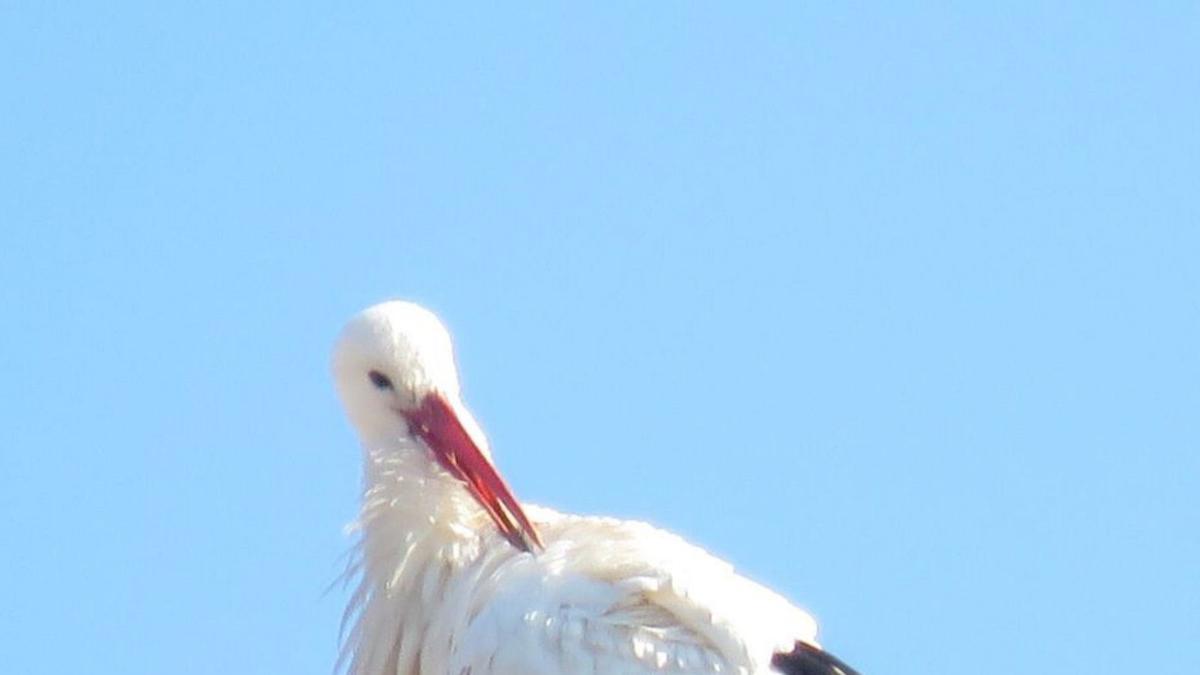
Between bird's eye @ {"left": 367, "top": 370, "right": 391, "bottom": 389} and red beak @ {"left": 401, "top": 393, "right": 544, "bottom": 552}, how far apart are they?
0.09 meters

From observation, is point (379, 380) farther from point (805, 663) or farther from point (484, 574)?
point (805, 663)

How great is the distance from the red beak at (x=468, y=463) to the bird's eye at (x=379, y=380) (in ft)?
0.30

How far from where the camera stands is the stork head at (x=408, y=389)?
Answer: 14.1 metres

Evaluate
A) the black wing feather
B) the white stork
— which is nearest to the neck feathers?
the white stork

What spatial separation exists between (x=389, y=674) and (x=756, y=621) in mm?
1008

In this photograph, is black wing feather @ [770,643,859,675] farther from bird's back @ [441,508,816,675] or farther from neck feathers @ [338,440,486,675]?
neck feathers @ [338,440,486,675]

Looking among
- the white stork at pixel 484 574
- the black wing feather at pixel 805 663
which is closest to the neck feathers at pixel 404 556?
the white stork at pixel 484 574

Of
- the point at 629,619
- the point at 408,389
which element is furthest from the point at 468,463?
the point at 629,619

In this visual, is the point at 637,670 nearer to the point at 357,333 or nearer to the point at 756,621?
the point at 756,621

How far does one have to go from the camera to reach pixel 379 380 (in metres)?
14.3

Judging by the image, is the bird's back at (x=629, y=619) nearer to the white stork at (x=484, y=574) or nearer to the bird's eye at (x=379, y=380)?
the white stork at (x=484, y=574)

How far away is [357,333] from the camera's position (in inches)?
563

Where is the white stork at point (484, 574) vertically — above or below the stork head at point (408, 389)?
below

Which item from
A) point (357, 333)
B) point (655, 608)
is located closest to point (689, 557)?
point (655, 608)
